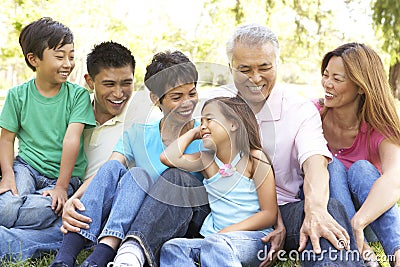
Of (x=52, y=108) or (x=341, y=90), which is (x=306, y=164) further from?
(x=52, y=108)

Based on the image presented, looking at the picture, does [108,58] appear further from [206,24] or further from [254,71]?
[206,24]

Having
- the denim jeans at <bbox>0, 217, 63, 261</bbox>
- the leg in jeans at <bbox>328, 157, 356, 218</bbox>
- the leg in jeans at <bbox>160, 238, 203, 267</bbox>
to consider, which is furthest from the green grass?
the leg in jeans at <bbox>160, 238, 203, 267</bbox>

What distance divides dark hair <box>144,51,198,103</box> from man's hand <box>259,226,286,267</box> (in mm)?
705

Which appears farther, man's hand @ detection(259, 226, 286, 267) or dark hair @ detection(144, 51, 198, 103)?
dark hair @ detection(144, 51, 198, 103)

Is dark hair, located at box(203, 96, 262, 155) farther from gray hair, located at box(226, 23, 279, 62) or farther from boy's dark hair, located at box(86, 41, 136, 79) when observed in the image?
boy's dark hair, located at box(86, 41, 136, 79)

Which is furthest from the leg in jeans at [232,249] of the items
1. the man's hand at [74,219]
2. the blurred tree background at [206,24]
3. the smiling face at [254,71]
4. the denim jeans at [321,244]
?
the blurred tree background at [206,24]

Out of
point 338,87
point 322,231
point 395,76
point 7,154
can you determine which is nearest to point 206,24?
point 395,76

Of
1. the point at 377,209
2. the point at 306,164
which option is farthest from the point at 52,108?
the point at 377,209

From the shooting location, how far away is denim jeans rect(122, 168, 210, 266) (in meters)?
1.96

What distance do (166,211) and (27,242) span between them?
2.08ft

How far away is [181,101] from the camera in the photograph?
2.26 metres

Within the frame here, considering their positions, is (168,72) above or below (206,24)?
below

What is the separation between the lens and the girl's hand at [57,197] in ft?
7.64

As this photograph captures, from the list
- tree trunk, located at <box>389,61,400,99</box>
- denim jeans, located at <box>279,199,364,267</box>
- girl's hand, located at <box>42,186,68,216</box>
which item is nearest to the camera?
denim jeans, located at <box>279,199,364,267</box>
